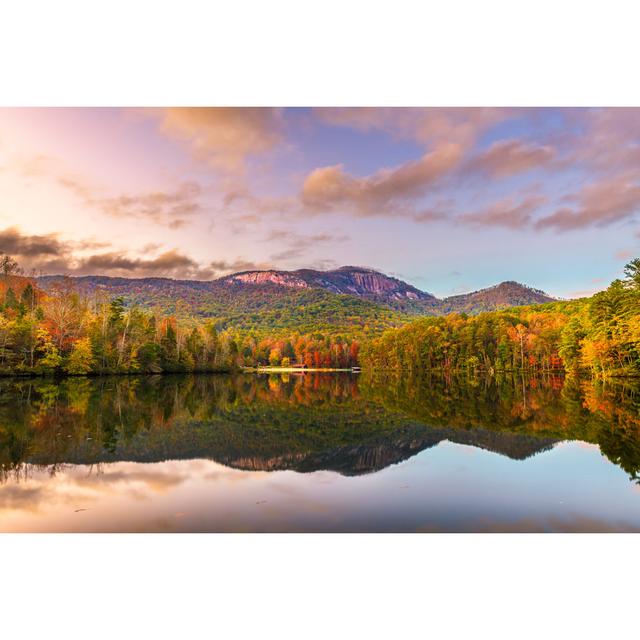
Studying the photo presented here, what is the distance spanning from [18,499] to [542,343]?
1646 inches

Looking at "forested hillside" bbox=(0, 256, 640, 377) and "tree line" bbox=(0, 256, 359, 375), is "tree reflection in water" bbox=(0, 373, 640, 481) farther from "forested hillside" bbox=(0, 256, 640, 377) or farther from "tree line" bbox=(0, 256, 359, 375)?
"tree line" bbox=(0, 256, 359, 375)

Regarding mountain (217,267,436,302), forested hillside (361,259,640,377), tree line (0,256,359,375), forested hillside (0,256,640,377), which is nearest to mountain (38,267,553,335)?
mountain (217,267,436,302)

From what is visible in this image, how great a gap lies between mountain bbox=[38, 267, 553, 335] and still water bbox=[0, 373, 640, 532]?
40.9 meters

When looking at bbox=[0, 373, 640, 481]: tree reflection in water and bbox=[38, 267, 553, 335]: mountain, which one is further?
bbox=[38, 267, 553, 335]: mountain

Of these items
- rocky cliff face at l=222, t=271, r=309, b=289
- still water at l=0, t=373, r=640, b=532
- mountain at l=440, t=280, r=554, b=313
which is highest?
rocky cliff face at l=222, t=271, r=309, b=289

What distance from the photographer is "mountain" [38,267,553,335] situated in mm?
59062

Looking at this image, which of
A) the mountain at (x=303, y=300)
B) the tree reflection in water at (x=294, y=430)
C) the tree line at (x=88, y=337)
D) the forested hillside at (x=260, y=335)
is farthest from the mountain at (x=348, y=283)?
the tree reflection in water at (x=294, y=430)

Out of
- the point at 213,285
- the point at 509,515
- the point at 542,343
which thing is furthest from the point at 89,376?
the point at 213,285

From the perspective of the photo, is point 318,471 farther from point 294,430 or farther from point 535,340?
point 535,340

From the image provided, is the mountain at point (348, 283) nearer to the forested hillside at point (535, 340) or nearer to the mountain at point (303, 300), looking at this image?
the mountain at point (303, 300)

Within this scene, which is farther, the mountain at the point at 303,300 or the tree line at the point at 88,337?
the mountain at the point at 303,300

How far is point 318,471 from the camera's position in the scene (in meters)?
6.24

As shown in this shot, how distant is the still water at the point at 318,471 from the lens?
4566mm

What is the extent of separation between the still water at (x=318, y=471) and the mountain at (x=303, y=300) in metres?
40.9
